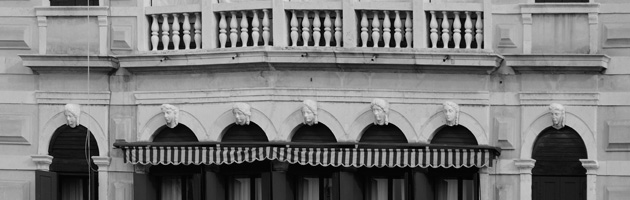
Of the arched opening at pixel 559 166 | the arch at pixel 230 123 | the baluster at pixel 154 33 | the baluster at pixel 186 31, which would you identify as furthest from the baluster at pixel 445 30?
the baluster at pixel 154 33

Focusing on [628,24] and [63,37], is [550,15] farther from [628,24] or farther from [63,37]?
[63,37]

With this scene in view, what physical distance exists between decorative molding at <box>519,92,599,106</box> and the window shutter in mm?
7660

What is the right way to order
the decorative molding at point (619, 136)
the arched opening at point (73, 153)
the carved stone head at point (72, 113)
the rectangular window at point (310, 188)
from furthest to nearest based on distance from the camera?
the arched opening at point (73, 153) → the carved stone head at point (72, 113) → the rectangular window at point (310, 188) → the decorative molding at point (619, 136)

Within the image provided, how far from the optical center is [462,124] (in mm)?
31891

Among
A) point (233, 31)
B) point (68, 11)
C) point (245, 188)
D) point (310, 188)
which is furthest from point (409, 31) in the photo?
point (68, 11)

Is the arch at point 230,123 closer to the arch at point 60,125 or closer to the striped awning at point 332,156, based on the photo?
the striped awning at point 332,156

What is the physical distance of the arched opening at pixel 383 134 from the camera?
105 feet

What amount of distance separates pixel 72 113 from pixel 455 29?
6327mm

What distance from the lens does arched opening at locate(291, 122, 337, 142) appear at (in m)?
32.3

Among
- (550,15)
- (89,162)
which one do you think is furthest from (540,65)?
(89,162)

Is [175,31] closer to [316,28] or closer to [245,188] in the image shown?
[316,28]

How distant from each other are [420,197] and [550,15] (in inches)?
136

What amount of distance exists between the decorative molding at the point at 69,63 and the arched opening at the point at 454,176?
17.5ft

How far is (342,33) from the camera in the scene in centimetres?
3195
